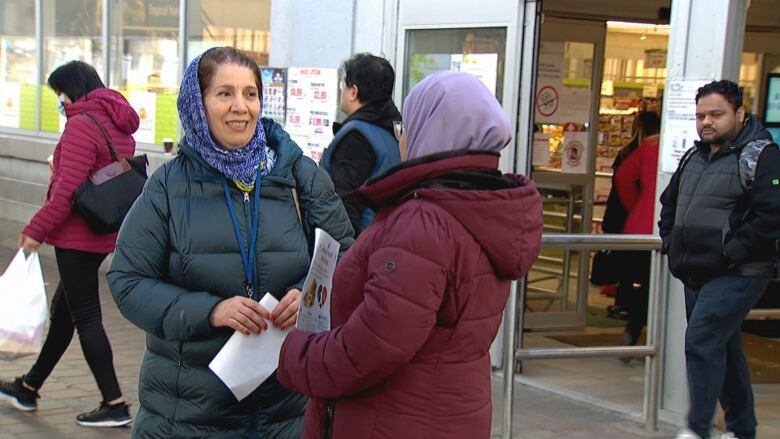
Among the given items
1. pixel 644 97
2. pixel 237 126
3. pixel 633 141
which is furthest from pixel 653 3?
pixel 237 126

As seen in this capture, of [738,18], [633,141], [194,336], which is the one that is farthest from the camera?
[633,141]

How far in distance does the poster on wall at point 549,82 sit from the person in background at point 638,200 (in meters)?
0.65

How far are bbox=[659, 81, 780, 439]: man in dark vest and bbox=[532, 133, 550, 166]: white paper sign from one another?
9.94ft

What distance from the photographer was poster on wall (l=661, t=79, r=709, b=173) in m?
5.84

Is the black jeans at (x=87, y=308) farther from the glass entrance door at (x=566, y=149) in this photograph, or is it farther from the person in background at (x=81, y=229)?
the glass entrance door at (x=566, y=149)

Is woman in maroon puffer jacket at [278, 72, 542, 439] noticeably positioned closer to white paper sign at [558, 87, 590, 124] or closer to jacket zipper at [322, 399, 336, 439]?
jacket zipper at [322, 399, 336, 439]

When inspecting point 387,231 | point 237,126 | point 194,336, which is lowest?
point 194,336

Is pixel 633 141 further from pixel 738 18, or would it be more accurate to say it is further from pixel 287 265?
pixel 287 265

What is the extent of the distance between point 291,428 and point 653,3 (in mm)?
6358

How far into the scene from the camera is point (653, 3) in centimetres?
859

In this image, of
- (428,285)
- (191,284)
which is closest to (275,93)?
(191,284)

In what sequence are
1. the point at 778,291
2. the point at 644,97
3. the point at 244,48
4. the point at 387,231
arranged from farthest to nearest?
the point at 644,97 → the point at 244,48 → the point at 778,291 → the point at 387,231

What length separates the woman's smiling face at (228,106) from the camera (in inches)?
121

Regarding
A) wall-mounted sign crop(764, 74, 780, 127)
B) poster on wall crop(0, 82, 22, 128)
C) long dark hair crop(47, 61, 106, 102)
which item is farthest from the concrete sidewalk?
poster on wall crop(0, 82, 22, 128)
